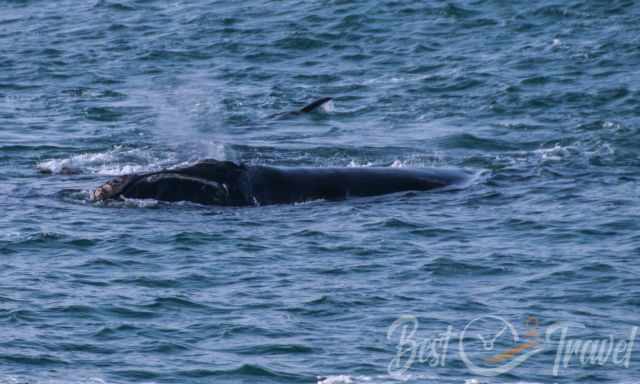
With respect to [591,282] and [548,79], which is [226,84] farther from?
[591,282]

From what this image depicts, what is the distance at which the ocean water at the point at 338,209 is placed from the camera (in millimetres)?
14883

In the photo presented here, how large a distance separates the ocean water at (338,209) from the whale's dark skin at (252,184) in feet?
0.89

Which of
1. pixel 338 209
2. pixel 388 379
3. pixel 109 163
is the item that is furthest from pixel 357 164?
pixel 388 379

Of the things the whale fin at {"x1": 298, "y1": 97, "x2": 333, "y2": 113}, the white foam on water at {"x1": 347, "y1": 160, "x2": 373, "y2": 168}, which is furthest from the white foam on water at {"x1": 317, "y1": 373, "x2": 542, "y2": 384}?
the whale fin at {"x1": 298, "y1": 97, "x2": 333, "y2": 113}

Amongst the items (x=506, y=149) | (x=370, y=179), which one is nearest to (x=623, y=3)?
(x=506, y=149)

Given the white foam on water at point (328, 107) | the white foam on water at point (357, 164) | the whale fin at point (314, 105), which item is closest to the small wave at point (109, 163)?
the white foam on water at point (357, 164)

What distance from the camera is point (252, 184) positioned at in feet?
69.4

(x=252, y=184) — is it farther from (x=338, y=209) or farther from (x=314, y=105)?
(x=314, y=105)

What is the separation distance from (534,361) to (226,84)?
19.6 meters

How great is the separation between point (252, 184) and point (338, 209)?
129 cm

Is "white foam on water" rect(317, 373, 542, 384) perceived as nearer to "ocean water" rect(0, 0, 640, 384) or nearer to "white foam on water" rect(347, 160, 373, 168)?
"ocean water" rect(0, 0, 640, 384)

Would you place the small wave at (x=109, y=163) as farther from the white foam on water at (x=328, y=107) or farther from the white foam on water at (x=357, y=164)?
the white foam on water at (x=328, y=107)

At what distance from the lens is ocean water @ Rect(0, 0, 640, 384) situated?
48.8ft

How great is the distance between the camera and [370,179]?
71.8ft
